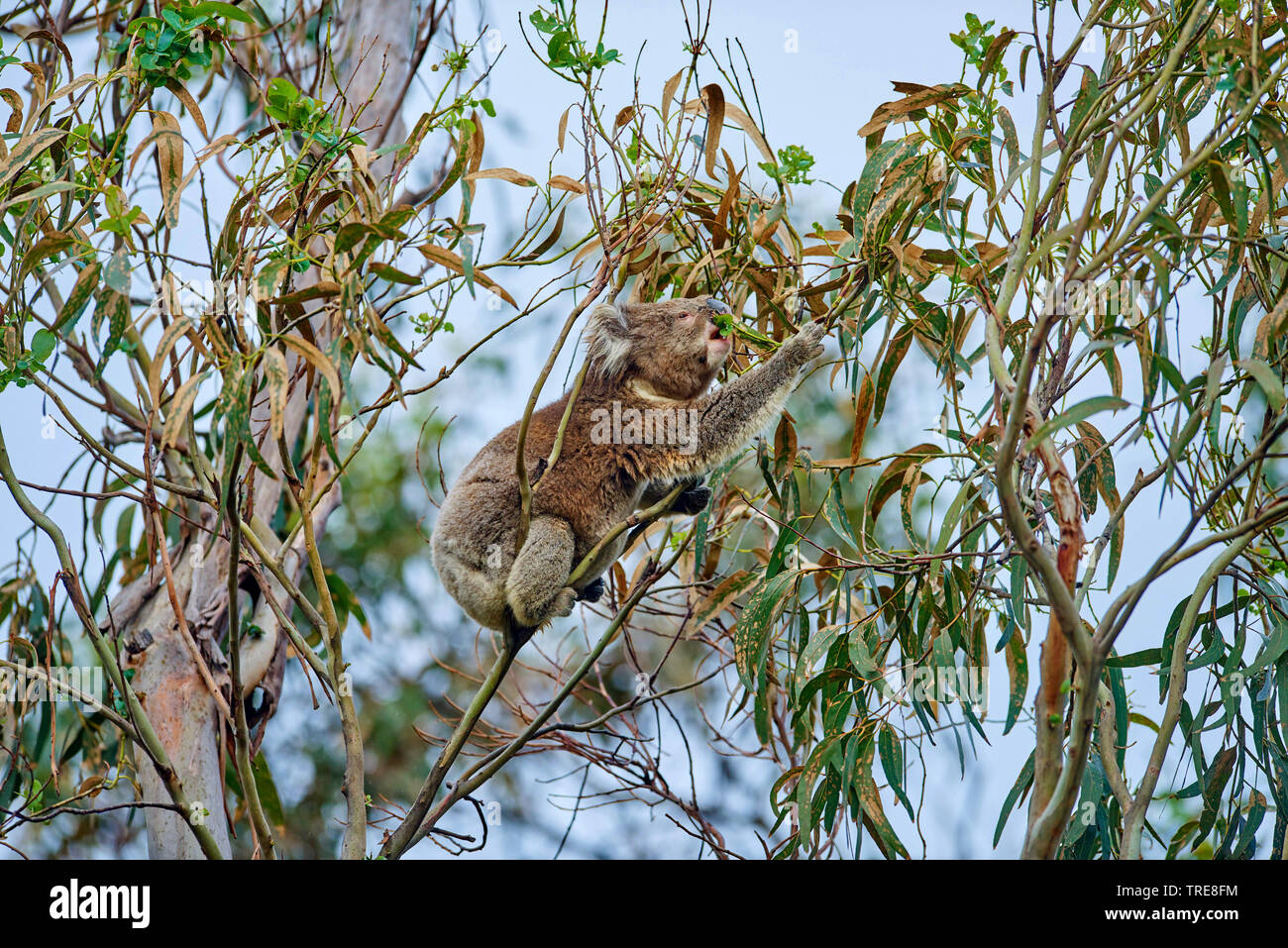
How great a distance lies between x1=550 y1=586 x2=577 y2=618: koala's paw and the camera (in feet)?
9.05

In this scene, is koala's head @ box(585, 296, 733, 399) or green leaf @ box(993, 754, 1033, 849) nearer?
green leaf @ box(993, 754, 1033, 849)

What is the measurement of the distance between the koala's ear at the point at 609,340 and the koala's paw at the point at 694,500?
478 millimetres

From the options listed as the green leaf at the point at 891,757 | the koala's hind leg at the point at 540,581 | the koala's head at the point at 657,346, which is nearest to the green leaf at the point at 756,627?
the green leaf at the point at 891,757

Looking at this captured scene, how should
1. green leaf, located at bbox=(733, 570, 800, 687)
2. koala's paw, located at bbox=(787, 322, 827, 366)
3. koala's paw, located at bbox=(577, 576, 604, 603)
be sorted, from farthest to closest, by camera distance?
koala's paw, located at bbox=(577, 576, 604, 603) < koala's paw, located at bbox=(787, 322, 827, 366) < green leaf, located at bbox=(733, 570, 800, 687)

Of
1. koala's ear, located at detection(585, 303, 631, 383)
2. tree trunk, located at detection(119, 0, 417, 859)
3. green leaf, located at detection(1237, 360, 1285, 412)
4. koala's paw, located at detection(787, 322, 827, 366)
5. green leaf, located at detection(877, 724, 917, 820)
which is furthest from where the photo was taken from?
tree trunk, located at detection(119, 0, 417, 859)

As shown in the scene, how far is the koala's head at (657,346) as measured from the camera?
2.99 m

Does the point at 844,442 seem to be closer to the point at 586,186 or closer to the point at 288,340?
the point at 586,186

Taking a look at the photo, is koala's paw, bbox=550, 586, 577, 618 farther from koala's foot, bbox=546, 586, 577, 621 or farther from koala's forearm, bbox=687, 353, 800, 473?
koala's forearm, bbox=687, 353, 800, 473

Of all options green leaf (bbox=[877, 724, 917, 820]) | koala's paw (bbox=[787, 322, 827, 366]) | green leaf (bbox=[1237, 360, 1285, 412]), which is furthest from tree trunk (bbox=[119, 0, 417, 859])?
green leaf (bbox=[1237, 360, 1285, 412])

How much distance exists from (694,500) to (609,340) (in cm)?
55

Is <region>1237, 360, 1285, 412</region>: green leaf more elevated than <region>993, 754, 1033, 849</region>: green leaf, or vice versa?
<region>1237, 360, 1285, 412</region>: green leaf

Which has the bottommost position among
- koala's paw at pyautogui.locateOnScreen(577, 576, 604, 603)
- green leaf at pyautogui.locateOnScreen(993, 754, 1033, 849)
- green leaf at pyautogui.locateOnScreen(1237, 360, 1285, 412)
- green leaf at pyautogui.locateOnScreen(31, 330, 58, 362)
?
green leaf at pyautogui.locateOnScreen(993, 754, 1033, 849)

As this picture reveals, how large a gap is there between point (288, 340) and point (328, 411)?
128mm
